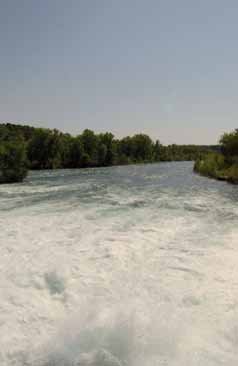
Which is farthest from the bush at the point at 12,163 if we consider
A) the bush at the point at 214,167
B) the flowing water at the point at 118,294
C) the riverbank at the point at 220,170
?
the flowing water at the point at 118,294

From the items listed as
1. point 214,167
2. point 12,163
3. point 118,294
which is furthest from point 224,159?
point 118,294

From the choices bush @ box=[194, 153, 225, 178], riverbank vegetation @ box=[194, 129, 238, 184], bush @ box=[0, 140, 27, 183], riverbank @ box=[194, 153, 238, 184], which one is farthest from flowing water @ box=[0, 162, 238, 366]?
riverbank vegetation @ box=[194, 129, 238, 184]

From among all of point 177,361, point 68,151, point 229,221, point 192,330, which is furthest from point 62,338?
point 68,151

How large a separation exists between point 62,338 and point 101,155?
75961mm

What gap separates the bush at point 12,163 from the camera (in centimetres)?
3150

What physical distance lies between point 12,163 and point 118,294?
29145 millimetres

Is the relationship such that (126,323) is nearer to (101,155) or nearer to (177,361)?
(177,361)

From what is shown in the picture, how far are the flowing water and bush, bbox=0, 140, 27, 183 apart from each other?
22694 mm

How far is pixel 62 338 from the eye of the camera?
4078 mm

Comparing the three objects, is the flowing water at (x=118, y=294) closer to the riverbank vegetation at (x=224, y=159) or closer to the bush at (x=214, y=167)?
the bush at (x=214, y=167)

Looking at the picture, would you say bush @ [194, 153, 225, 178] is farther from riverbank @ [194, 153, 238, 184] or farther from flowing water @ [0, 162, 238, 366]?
flowing water @ [0, 162, 238, 366]

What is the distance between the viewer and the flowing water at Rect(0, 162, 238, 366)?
381 centimetres

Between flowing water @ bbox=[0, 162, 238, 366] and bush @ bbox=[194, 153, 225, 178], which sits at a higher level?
bush @ bbox=[194, 153, 225, 178]

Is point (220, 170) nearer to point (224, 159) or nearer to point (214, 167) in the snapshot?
point (214, 167)
